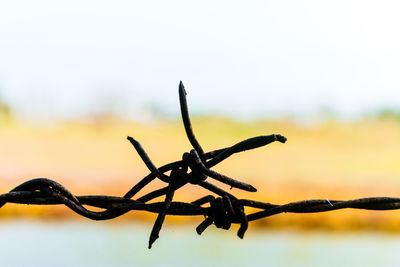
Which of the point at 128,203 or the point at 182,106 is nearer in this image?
the point at 182,106

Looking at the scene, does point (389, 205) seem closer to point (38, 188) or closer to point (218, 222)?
point (218, 222)

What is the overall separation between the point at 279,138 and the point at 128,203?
0.89 ft

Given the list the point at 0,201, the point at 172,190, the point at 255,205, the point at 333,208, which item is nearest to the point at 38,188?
the point at 0,201

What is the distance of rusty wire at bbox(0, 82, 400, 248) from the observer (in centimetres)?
84

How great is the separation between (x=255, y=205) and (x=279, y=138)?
0.52 ft

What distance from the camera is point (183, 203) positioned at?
894 mm

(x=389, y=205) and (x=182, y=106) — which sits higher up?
(x=182, y=106)

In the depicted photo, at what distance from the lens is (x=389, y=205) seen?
35.3 inches

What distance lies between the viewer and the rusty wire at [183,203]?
0.84m

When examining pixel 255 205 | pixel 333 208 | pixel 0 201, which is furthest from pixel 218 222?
pixel 0 201

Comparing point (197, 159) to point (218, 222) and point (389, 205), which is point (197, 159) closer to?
point (218, 222)

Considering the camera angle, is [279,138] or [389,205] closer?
[279,138]

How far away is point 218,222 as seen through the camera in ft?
2.89

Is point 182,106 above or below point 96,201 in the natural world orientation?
above
